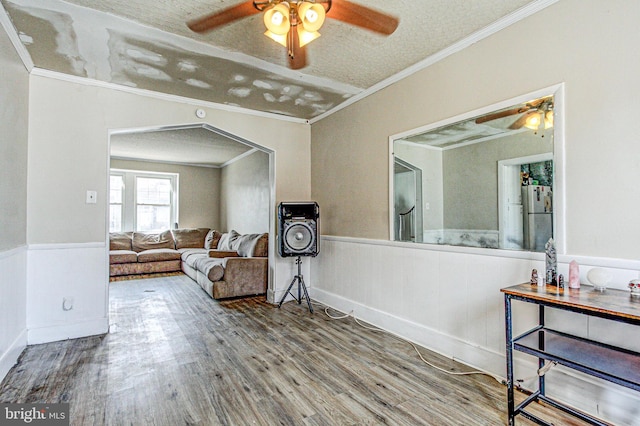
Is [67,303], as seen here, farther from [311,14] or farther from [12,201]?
[311,14]

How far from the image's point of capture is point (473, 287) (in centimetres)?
234

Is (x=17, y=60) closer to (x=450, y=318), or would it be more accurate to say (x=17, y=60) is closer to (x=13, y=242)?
(x=13, y=242)

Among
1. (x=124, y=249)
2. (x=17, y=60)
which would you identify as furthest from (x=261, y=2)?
(x=124, y=249)

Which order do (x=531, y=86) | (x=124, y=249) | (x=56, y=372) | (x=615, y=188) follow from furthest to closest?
1. (x=124, y=249)
2. (x=56, y=372)
3. (x=531, y=86)
4. (x=615, y=188)

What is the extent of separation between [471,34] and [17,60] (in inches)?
136

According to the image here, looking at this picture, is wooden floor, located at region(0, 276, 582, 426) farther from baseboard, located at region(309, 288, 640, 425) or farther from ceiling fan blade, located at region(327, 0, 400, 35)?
ceiling fan blade, located at region(327, 0, 400, 35)

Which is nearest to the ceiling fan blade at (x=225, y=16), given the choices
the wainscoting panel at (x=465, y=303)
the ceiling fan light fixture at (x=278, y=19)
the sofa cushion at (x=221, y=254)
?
the ceiling fan light fixture at (x=278, y=19)

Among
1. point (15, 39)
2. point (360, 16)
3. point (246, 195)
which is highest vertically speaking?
point (15, 39)

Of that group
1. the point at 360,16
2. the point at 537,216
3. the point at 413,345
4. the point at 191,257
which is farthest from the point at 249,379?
the point at 191,257

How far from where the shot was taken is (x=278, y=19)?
1729 mm

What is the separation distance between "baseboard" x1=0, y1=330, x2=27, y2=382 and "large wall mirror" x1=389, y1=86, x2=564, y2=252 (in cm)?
309

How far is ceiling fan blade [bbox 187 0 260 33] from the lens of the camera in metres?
1.78

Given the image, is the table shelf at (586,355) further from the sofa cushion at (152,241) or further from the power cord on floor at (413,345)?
the sofa cushion at (152,241)

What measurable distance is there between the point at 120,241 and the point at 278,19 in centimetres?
621
